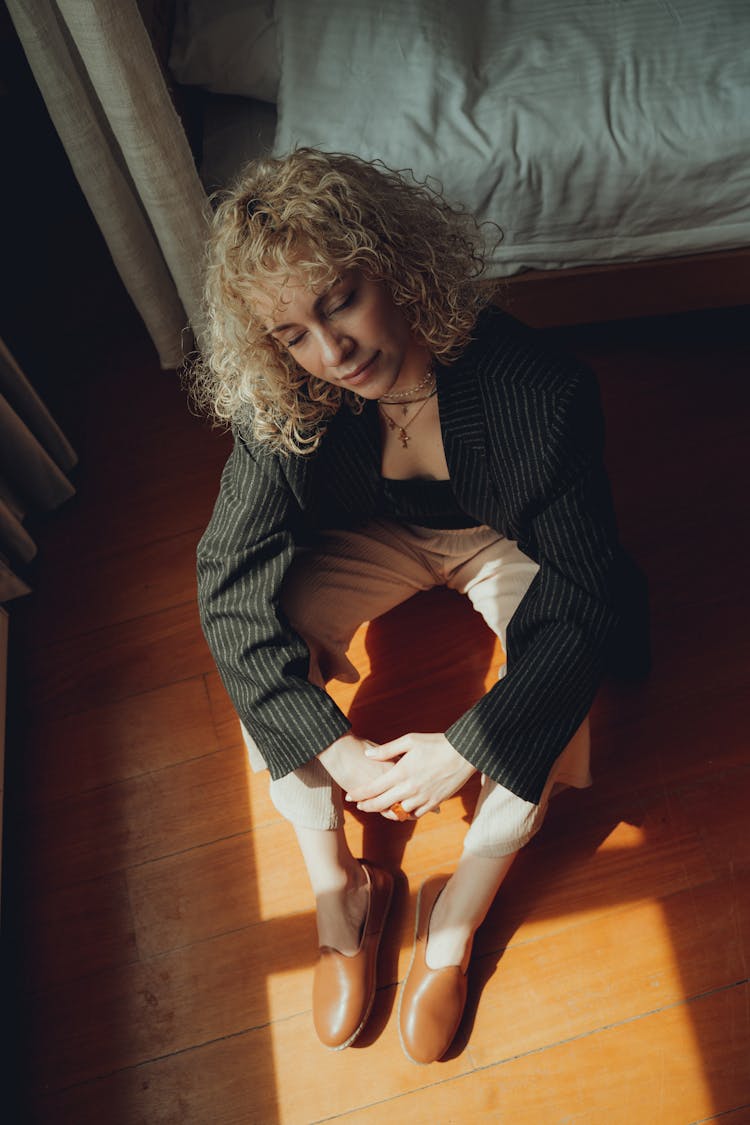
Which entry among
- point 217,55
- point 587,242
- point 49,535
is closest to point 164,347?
point 49,535

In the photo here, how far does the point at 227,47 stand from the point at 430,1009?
5.47 ft

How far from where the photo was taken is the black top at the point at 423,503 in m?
1.15

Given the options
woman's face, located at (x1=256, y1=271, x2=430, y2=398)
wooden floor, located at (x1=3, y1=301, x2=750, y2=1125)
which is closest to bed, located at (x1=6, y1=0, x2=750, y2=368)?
wooden floor, located at (x1=3, y1=301, x2=750, y2=1125)

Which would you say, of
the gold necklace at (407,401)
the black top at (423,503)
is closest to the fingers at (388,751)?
the black top at (423,503)

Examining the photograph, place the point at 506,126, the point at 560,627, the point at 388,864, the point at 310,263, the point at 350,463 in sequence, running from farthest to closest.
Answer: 1. the point at 506,126
2. the point at 388,864
3. the point at 350,463
4. the point at 560,627
5. the point at 310,263

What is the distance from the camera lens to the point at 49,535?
1678 mm

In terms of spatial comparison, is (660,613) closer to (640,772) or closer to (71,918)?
(640,772)

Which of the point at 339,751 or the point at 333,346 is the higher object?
the point at 333,346

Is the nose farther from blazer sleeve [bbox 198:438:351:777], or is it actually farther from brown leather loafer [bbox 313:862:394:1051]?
brown leather loafer [bbox 313:862:394:1051]

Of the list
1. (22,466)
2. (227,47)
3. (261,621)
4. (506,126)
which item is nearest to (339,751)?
(261,621)

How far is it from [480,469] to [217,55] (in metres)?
1.12

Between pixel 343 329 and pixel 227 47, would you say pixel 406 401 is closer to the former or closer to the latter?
pixel 343 329

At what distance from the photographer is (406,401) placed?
1.10 metres

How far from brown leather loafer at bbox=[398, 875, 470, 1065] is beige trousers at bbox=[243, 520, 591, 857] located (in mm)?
162
